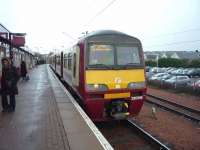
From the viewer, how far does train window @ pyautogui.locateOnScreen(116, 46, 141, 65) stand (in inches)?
506

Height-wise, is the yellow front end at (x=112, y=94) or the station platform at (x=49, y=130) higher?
the yellow front end at (x=112, y=94)

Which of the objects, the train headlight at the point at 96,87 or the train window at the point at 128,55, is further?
the train window at the point at 128,55

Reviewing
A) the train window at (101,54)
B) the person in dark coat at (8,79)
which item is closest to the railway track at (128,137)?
the train window at (101,54)

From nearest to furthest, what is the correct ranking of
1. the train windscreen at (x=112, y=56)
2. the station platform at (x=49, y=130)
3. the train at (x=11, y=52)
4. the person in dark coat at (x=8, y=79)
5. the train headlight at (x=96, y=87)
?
the station platform at (x=49, y=130) < the person in dark coat at (x=8, y=79) < the train headlight at (x=96, y=87) < the train windscreen at (x=112, y=56) < the train at (x=11, y=52)

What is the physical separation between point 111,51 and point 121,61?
18.7 inches

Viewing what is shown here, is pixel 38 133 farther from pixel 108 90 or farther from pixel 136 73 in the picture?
pixel 136 73

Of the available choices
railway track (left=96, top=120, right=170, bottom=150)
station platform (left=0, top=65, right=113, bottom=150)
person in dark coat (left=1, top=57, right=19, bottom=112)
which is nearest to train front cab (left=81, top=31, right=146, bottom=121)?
railway track (left=96, top=120, right=170, bottom=150)

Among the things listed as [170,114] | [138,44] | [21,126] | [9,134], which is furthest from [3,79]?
[170,114]

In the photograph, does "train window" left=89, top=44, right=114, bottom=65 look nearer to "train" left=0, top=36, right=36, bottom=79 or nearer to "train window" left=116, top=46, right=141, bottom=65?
"train window" left=116, top=46, right=141, bottom=65

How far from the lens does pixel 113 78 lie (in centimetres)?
1236

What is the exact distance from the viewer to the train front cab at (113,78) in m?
12.2

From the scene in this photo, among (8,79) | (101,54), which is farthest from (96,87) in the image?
(8,79)

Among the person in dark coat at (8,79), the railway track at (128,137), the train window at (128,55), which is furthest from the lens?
the train window at (128,55)

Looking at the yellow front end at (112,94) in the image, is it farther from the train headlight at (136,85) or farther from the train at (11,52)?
the train at (11,52)
